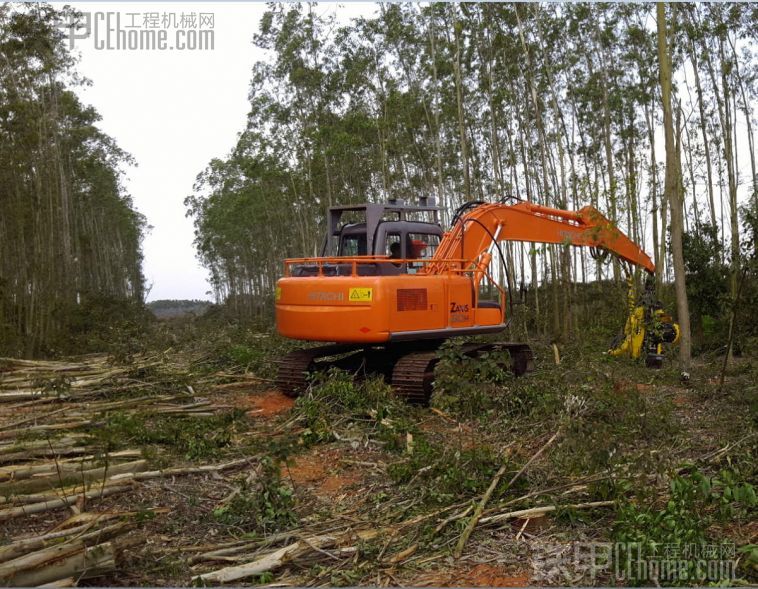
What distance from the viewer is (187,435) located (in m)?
7.11

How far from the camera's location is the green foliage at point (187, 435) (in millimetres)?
6693

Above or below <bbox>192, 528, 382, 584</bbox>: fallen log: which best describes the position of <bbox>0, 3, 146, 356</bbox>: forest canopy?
above

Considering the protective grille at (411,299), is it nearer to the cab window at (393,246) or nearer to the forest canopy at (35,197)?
the cab window at (393,246)

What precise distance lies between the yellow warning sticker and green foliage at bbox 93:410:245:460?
190cm

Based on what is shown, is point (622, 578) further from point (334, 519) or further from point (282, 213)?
point (282, 213)

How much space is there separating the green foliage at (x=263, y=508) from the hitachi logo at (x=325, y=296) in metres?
3.59

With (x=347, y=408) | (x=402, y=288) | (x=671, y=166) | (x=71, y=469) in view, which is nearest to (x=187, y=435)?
(x=71, y=469)

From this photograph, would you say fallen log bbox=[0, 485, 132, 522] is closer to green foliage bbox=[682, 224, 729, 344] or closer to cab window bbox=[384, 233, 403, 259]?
cab window bbox=[384, 233, 403, 259]

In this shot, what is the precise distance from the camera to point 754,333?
45.5 ft

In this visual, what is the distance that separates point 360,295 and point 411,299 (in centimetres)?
67

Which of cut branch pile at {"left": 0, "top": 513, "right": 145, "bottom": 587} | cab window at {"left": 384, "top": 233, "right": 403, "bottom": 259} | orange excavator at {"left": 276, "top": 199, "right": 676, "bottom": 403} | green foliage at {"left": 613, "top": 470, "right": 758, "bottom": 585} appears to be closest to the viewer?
cut branch pile at {"left": 0, "top": 513, "right": 145, "bottom": 587}

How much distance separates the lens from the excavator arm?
30.8ft

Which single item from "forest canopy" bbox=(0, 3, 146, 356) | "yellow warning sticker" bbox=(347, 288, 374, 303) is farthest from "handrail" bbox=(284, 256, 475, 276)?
"forest canopy" bbox=(0, 3, 146, 356)

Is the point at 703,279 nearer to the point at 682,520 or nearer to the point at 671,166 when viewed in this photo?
the point at 671,166
